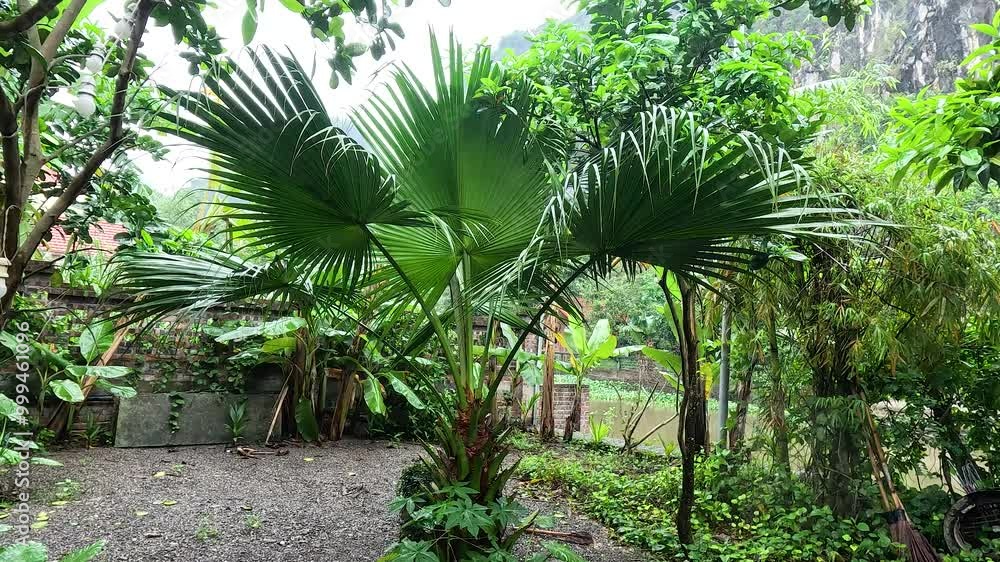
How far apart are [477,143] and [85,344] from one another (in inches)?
129

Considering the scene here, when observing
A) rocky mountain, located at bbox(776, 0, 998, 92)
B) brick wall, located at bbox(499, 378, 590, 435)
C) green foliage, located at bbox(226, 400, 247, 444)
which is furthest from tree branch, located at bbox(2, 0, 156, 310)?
rocky mountain, located at bbox(776, 0, 998, 92)

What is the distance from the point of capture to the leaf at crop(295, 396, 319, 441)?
180 inches

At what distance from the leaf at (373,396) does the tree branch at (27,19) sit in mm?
3727

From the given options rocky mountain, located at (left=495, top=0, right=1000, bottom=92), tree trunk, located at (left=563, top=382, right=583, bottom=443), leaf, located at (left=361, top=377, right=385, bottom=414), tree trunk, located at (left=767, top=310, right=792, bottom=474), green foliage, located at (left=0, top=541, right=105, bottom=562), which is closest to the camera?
green foliage, located at (left=0, top=541, right=105, bottom=562)

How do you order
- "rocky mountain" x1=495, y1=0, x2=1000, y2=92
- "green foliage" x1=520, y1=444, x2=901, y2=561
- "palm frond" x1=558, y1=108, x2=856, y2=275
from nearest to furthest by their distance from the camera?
1. "palm frond" x1=558, y1=108, x2=856, y2=275
2. "green foliage" x1=520, y1=444, x2=901, y2=561
3. "rocky mountain" x1=495, y1=0, x2=1000, y2=92

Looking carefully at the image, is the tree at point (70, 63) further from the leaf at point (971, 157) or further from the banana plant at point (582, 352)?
the banana plant at point (582, 352)

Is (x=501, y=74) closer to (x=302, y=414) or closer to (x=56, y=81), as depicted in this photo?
(x=56, y=81)

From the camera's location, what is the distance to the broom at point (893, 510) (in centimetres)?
244

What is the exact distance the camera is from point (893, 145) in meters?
2.26

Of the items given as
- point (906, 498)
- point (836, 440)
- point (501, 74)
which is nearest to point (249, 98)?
point (501, 74)

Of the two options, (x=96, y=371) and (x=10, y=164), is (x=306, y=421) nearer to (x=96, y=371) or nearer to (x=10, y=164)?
(x=96, y=371)

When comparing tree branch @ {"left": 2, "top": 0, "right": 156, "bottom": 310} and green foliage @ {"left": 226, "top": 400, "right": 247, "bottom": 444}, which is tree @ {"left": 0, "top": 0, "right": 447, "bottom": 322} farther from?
green foliage @ {"left": 226, "top": 400, "right": 247, "bottom": 444}

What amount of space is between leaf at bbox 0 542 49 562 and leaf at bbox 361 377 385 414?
3.06 metres

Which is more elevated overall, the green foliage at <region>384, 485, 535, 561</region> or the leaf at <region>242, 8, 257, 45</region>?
the leaf at <region>242, 8, 257, 45</region>
